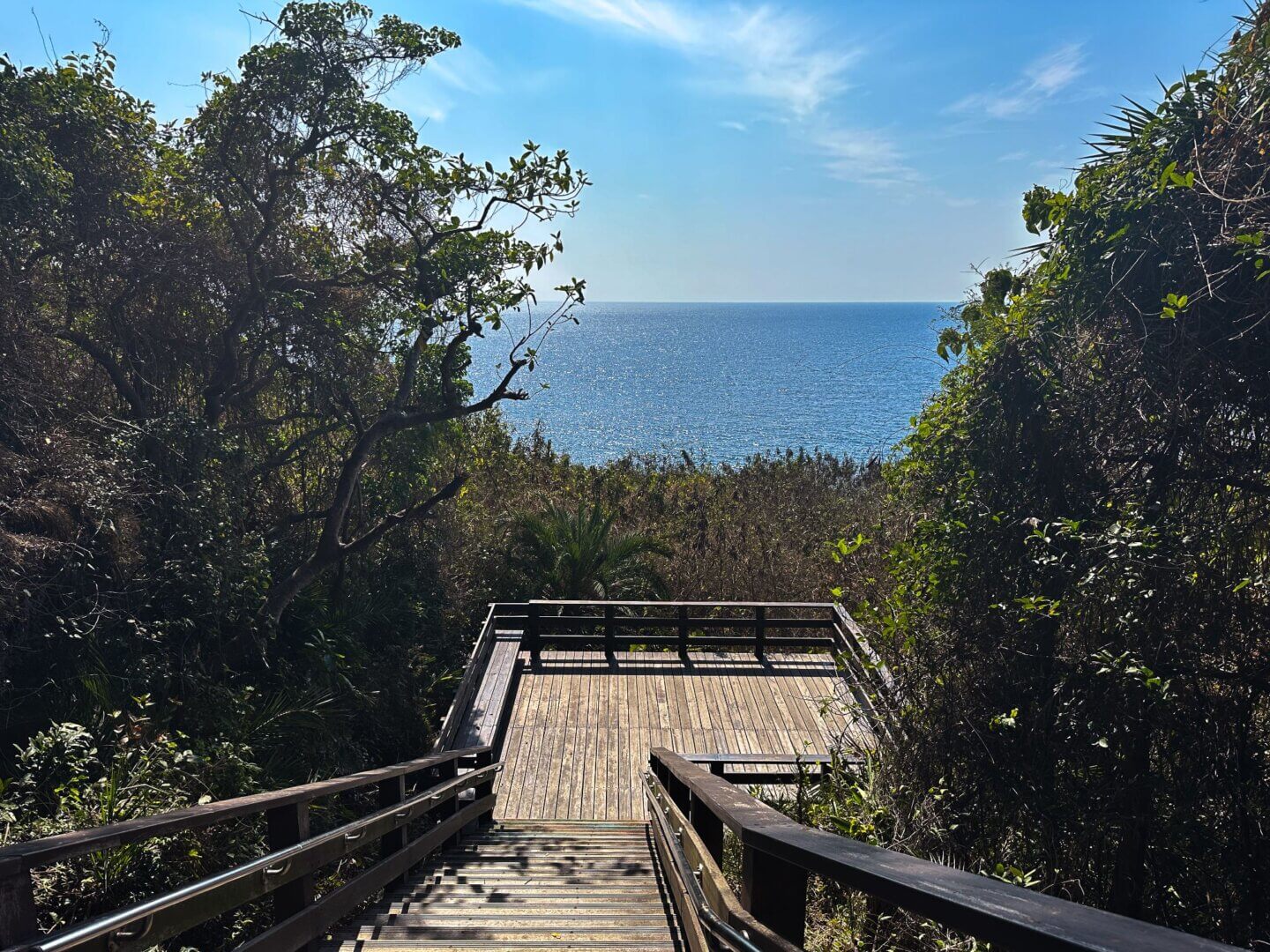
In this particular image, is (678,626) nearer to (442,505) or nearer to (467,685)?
(467,685)

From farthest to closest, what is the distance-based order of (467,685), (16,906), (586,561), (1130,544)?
(586,561) → (467,685) → (1130,544) → (16,906)

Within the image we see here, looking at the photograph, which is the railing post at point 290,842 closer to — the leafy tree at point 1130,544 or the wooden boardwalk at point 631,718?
the leafy tree at point 1130,544

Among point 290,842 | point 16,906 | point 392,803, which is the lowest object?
point 392,803

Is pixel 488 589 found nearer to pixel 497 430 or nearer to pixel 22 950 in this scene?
pixel 497 430

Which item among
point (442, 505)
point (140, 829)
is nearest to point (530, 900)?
point (140, 829)

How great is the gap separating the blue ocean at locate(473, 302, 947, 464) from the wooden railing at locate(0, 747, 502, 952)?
3952 millimetres

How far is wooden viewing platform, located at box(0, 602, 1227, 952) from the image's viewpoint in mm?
1640

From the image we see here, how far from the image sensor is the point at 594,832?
22.6 ft

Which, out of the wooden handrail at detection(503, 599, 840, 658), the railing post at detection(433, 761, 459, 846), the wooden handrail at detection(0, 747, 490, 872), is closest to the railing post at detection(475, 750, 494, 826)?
the railing post at detection(433, 761, 459, 846)

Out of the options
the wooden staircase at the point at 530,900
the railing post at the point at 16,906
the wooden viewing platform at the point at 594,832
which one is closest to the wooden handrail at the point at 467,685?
the wooden viewing platform at the point at 594,832

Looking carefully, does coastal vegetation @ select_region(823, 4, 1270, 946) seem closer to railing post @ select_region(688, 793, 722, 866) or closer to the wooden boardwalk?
railing post @ select_region(688, 793, 722, 866)

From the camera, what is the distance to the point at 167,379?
8.83 meters

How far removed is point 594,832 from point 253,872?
16.1 ft

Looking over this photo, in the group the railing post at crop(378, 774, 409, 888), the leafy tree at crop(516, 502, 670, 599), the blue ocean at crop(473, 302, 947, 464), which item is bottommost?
the railing post at crop(378, 774, 409, 888)
